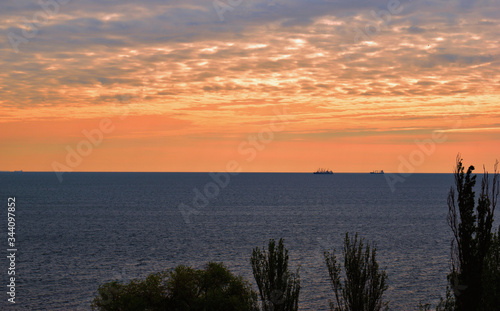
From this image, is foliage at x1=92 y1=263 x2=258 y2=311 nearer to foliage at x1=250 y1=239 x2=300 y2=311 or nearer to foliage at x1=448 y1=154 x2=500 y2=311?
foliage at x1=250 y1=239 x2=300 y2=311

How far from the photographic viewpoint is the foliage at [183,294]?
39.3 meters

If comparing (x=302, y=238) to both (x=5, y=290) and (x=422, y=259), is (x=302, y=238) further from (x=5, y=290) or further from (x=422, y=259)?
(x=5, y=290)

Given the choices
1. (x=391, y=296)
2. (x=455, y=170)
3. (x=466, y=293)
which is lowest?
(x=391, y=296)

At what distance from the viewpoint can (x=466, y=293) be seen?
29.0 m

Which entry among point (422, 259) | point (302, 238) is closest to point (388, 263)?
point (422, 259)

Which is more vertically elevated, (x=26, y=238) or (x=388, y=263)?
(x=26, y=238)

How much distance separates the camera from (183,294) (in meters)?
40.8

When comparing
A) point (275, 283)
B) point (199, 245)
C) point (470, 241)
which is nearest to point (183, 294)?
point (275, 283)

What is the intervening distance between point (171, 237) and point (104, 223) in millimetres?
37506

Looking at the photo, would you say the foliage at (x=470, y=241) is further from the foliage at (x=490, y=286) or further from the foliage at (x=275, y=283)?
the foliage at (x=275, y=283)

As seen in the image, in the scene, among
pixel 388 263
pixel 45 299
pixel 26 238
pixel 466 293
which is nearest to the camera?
pixel 466 293

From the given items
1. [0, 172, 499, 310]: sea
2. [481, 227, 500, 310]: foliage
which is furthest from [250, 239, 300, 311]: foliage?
[0, 172, 499, 310]: sea

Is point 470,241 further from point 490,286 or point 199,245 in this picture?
point 199,245

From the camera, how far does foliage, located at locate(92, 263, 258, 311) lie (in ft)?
129
